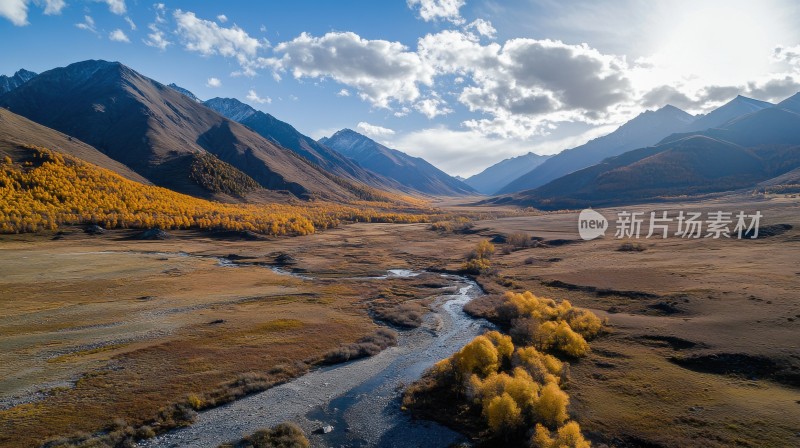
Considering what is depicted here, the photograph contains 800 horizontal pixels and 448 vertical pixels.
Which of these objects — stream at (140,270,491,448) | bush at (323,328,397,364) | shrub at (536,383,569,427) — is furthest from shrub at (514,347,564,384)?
bush at (323,328,397,364)

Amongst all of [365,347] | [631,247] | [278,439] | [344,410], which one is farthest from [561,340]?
[631,247]

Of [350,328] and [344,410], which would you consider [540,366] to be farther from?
[350,328]


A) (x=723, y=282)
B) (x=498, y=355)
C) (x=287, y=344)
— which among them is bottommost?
(x=287, y=344)

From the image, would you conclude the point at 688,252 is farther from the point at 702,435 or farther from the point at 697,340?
the point at 702,435

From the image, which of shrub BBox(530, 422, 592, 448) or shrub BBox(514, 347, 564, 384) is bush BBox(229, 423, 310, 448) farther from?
shrub BBox(514, 347, 564, 384)

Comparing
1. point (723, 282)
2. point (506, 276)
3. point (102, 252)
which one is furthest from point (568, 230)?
point (102, 252)

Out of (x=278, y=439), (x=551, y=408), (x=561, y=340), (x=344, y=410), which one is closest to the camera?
(x=278, y=439)

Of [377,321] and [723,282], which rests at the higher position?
[723,282]
